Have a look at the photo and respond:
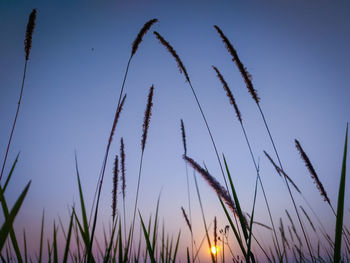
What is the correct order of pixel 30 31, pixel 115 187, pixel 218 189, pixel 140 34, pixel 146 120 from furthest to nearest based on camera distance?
pixel 115 187, pixel 146 120, pixel 30 31, pixel 140 34, pixel 218 189

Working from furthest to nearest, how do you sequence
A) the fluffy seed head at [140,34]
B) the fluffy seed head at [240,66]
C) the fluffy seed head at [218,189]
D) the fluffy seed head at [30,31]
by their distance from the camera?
1. the fluffy seed head at [240,66]
2. the fluffy seed head at [30,31]
3. the fluffy seed head at [140,34]
4. the fluffy seed head at [218,189]

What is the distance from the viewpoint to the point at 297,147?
10.1 feet

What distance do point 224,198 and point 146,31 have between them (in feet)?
4.82

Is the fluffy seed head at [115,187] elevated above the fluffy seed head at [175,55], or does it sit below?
below

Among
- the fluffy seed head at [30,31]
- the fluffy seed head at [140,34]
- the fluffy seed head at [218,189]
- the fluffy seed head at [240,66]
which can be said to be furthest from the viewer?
the fluffy seed head at [240,66]

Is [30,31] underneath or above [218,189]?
above

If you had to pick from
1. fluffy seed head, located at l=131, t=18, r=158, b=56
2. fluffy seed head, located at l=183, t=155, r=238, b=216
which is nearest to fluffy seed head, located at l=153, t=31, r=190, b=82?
fluffy seed head, located at l=131, t=18, r=158, b=56

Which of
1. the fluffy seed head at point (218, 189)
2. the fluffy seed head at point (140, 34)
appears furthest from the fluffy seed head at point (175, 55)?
the fluffy seed head at point (218, 189)

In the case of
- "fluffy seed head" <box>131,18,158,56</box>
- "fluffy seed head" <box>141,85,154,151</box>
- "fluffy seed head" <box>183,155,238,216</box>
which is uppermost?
"fluffy seed head" <box>131,18,158,56</box>

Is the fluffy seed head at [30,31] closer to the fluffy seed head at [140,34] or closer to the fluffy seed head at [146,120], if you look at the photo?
the fluffy seed head at [140,34]

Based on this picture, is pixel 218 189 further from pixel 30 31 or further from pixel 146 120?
pixel 30 31

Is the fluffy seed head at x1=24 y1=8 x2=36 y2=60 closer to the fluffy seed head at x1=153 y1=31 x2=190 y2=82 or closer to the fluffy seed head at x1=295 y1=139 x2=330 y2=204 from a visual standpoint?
the fluffy seed head at x1=153 y1=31 x2=190 y2=82

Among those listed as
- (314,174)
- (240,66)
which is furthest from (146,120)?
(314,174)

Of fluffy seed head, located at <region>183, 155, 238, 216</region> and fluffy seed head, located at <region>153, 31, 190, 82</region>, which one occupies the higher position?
fluffy seed head, located at <region>153, 31, 190, 82</region>
